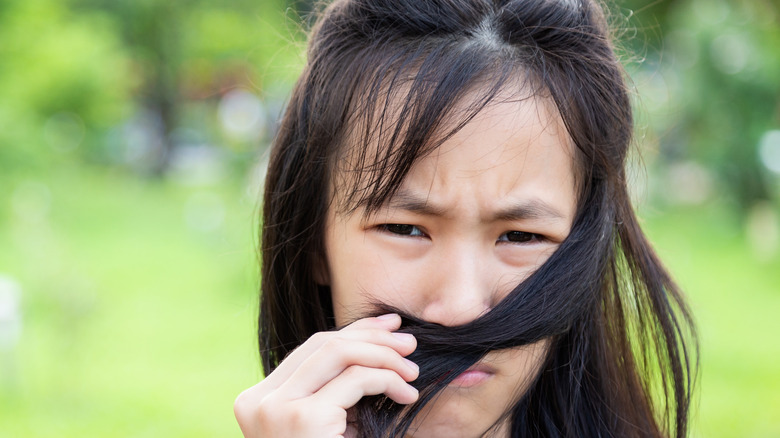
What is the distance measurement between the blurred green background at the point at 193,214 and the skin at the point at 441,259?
48 centimetres

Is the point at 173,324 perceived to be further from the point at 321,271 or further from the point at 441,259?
the point at 441,259

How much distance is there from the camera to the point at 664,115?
456 inches

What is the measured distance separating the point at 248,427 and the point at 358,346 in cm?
25

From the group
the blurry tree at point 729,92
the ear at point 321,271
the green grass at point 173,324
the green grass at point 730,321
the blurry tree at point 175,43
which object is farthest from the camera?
the blurry tree at point 175,43

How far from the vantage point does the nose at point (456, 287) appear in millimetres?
1456

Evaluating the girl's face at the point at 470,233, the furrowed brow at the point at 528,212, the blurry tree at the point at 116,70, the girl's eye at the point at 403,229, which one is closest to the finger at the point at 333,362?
the girl's face at the point at 470,233

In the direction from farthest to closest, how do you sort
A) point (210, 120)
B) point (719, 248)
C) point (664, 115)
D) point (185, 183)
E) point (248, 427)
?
point (210, 120), point (185, 183), point (664, 115), point (719, 248), point (248, 427)

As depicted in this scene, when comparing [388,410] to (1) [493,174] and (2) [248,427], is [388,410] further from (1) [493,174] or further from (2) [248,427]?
(1) [493,174]

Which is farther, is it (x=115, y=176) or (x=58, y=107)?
(x=115, y=176)

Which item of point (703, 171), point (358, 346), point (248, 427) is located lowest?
point (248, 427)

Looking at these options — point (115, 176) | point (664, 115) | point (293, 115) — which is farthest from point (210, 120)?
point (293, 115)

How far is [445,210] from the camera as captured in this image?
1460mm

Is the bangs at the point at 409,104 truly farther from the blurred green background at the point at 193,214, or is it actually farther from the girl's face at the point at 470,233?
the blurred green background at the point at 193,214

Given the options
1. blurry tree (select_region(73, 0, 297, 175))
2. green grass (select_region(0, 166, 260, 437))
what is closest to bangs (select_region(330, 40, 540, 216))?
green grass (select_region(0, 166, 260, 437))
